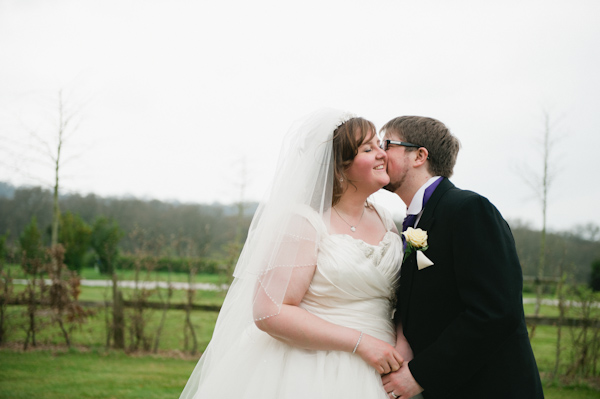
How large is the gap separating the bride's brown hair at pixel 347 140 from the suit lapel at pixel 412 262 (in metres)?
0.59

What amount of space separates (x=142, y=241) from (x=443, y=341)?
8.25 meters

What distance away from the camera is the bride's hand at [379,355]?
247 centimetres

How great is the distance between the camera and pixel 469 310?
2.28m

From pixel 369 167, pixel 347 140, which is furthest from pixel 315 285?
pixel 347 140

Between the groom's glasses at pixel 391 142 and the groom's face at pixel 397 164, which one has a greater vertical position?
the groom's glasses at pixel 391 142

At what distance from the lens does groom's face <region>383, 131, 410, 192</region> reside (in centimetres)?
297

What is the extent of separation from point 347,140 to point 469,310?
51.2 inches

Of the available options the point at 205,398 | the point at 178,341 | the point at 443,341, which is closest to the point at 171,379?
the point at 178,341

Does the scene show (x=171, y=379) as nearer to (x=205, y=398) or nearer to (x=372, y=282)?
(x=205, y=398)

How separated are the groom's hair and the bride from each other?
9.8 inches

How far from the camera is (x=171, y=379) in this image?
23.5ft

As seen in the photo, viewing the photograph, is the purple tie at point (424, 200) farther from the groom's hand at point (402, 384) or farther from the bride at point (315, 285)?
the groom's hand at point (402, 384)

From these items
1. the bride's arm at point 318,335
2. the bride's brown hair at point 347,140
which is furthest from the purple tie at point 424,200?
the bride's arm at point 318,335

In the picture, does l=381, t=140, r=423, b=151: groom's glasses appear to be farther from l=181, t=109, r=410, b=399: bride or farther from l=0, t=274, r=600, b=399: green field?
l=0, t=274, r=600, b=399: green field
